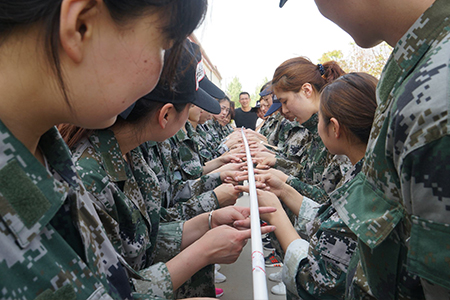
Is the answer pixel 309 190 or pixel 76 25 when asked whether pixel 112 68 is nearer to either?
pixel 76 25

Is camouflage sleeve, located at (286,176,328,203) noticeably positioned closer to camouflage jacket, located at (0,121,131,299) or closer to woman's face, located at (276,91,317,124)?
woman's face, located at (276,91,317,124)

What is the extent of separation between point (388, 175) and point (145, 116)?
4.65 feet

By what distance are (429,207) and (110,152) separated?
1.54m

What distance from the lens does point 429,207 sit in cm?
79

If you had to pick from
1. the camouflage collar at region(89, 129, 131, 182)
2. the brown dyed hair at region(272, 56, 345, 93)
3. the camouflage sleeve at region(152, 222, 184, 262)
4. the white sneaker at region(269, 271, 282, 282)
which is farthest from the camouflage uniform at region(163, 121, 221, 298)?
the white sneaker at region(269, 271, 282, 282)

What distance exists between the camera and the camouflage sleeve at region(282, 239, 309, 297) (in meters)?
1.88

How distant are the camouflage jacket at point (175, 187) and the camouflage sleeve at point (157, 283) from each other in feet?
3.01

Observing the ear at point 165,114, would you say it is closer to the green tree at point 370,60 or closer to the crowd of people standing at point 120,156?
the crowd of people standing at point 120,156

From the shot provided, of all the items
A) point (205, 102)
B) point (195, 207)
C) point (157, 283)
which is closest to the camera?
point (157, 283)

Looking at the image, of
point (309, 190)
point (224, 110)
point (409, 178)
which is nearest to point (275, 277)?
point (309, 190)

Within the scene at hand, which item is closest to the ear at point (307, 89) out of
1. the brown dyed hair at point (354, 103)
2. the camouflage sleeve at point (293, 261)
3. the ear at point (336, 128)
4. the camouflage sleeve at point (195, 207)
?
the brown dyed hair at point (354, 103)

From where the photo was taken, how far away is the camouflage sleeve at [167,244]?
7.16 feet

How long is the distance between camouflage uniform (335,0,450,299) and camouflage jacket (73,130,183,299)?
1012 millimetres

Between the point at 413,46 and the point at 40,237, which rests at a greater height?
the point at 40,237
